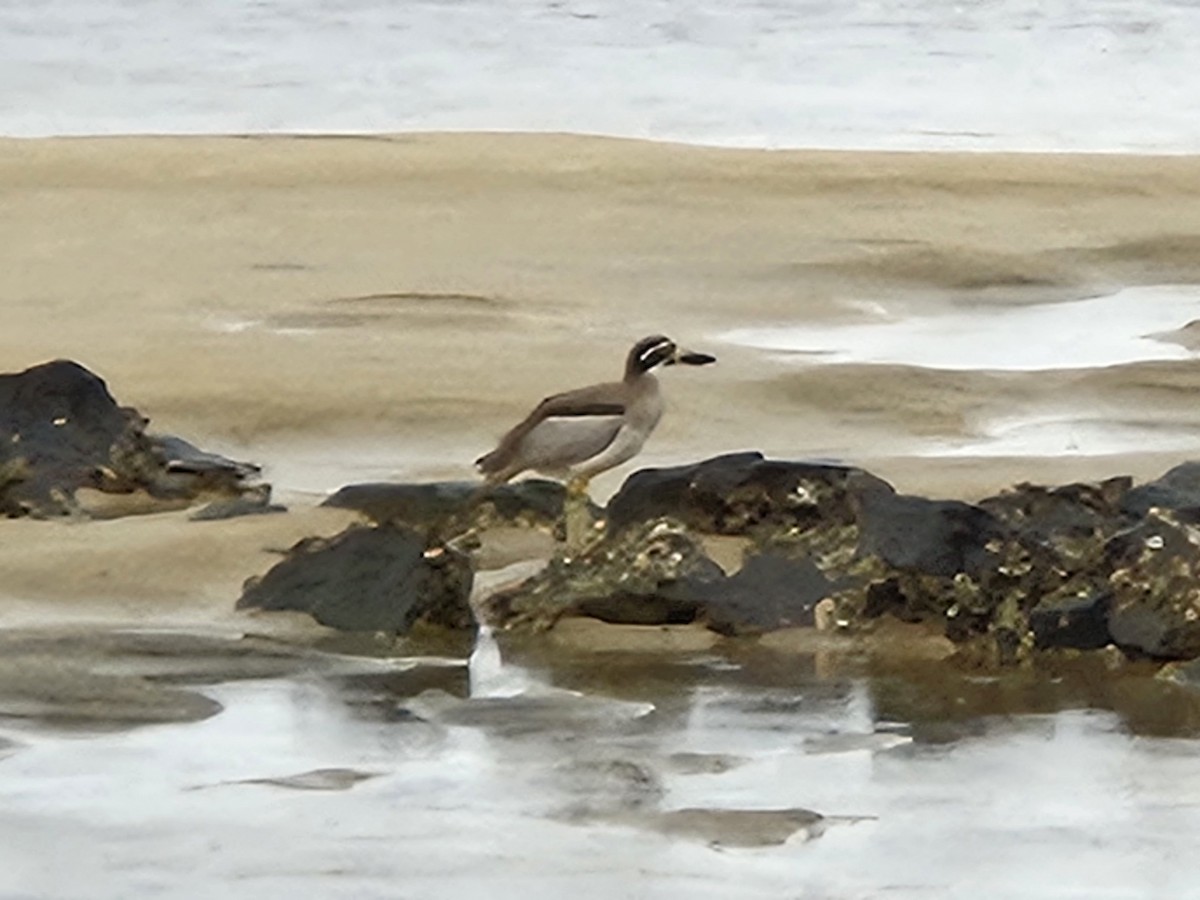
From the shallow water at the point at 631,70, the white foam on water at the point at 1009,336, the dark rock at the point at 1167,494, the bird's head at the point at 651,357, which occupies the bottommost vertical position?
the dark rock at the point at 1167,494

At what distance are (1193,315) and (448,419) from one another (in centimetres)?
417

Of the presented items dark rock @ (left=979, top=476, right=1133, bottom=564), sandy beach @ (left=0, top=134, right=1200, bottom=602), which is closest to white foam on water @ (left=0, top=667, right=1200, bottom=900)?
dark rock @ (left=979, top=476, right=1133, bottom=564)

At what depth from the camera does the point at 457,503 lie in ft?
32.2

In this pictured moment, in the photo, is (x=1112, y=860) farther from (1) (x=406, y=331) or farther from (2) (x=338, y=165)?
(2) (x=338, y=165)

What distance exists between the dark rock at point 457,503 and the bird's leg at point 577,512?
0.54 feet

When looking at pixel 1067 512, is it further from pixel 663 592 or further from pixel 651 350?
pixel 651 350

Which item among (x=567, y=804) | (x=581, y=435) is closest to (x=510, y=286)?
(x=581, y=435)

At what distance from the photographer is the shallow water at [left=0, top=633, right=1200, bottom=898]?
6.45 meters

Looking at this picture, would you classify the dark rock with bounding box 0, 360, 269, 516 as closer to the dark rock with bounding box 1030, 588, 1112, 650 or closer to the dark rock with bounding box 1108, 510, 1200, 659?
the dark rock with bounding box 1030, 588, 1112, 650

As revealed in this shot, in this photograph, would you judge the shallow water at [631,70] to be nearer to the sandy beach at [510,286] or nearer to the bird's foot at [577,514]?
the sandy beach at [510,286]

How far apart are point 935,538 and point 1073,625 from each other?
19.3 inches

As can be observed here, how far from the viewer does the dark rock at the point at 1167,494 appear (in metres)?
9.09

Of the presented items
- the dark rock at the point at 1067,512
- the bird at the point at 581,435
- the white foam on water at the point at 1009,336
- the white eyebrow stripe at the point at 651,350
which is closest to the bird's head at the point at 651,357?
the white eyebrow stripe at the point at 651,350

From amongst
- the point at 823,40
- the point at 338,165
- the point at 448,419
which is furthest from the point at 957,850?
the point at 823,40
